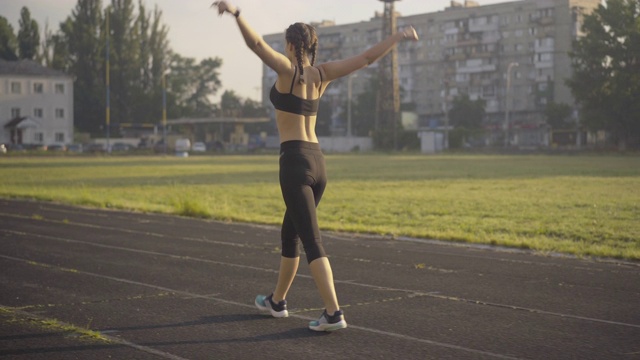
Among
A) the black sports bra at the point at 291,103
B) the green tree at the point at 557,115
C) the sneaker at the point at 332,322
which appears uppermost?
the green tree at the point at 557,115

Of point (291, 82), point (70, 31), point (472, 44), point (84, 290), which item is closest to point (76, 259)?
point (84, 290)

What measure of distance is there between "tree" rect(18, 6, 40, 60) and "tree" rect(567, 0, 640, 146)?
59.2 m

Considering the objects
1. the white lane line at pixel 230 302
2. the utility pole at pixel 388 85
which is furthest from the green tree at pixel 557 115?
the white lane line at pixel 230 302

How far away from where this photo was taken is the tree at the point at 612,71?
204 ft

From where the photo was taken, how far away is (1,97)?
9269 centimetres

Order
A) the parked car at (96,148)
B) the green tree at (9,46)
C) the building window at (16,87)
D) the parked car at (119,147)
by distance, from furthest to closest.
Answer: the building window at (16,87) < the parked car at (119,147) < the green tree at (9,46) < the parked car at (96,148)

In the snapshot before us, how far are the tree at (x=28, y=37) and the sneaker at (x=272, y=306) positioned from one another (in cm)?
9224

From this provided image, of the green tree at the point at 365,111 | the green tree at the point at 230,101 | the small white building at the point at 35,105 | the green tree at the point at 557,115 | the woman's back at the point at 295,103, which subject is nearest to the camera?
the woman's back at the point at 295,103

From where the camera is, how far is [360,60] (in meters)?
5.89

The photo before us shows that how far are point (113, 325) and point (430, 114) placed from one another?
115301 mm

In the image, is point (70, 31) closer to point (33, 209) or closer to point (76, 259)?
point (33, 209)

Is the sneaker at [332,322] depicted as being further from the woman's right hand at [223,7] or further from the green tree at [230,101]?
the green tree at [230,101]

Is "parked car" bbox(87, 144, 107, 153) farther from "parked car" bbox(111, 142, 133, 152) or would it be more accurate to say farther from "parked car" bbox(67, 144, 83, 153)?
"parked car" bbox(111, 142, 133, 152)

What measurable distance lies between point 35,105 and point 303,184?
9490cm
